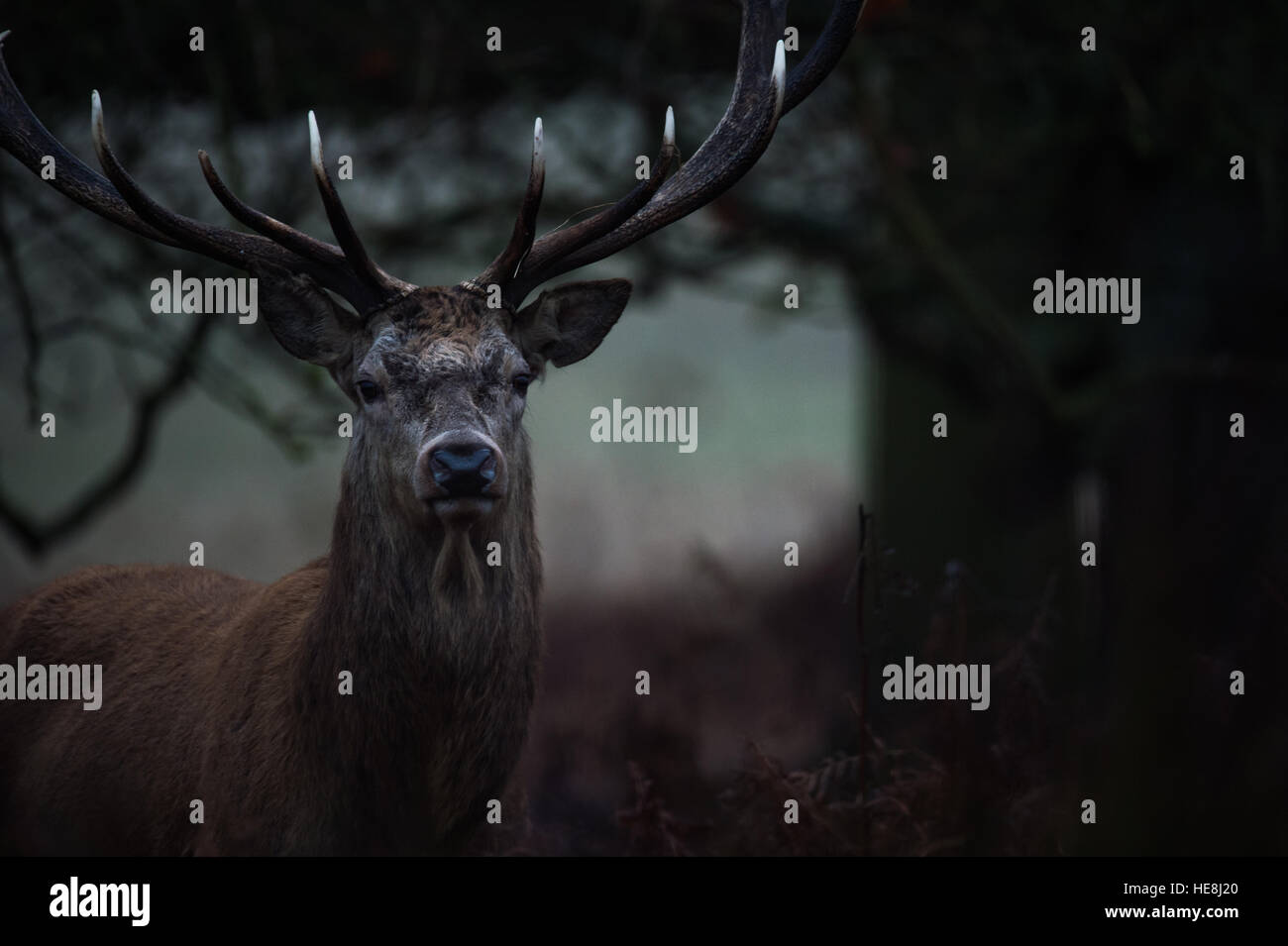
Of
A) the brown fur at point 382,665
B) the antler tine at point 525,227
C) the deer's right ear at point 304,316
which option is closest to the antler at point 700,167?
the antler tine at point 525,227

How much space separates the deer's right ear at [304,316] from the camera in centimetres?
445

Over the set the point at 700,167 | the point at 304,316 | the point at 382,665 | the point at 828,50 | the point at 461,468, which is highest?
the point at 828,50

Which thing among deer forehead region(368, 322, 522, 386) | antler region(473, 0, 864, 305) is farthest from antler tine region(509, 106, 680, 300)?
deer forehead region(368, 322, 522, 386)

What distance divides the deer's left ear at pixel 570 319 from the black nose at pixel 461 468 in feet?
2.54

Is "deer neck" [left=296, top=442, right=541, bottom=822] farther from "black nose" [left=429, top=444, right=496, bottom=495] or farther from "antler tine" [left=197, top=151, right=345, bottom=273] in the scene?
"antler tine" [left=197, top=151, right=345, bottom=273]

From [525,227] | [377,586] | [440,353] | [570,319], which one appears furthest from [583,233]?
[377,586]

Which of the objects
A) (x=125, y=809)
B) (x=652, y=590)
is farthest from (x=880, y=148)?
(x=125, y=809)

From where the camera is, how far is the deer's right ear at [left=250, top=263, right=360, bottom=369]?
445cm

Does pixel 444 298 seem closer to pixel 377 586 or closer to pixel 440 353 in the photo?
pixel 440 353

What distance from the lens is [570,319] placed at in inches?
189

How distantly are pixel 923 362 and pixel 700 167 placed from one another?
718 cm

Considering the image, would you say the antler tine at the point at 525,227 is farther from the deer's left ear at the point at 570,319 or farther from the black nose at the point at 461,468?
the black nose at the point at 461,468
